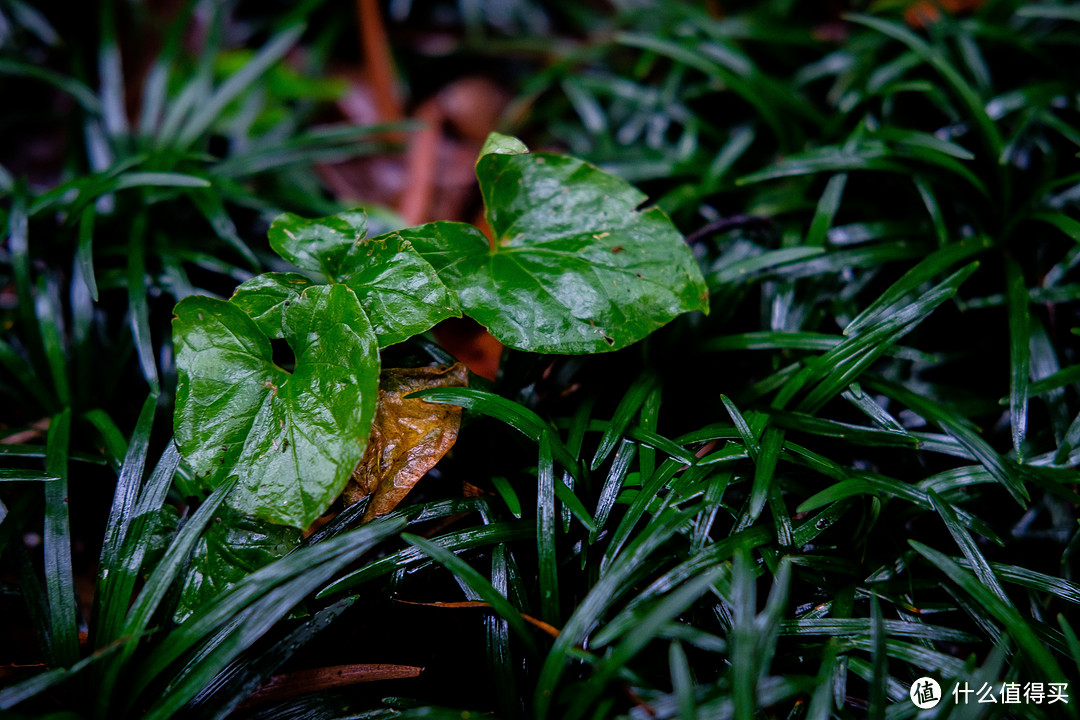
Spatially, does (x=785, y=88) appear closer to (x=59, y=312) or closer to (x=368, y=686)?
(x=368, y=686)

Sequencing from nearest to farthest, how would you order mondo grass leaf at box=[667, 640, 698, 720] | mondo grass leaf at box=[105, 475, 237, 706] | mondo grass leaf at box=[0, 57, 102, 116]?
mondo grass leaf at box=[667, 640, 698, 720] → mondo grass leaf at box=[105, 475, 237, 706] → mondo grass leaf at box=[0, 57, 102, 116]

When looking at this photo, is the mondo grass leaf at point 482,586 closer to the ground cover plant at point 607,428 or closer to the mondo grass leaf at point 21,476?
the ground cover plant at point 607,428

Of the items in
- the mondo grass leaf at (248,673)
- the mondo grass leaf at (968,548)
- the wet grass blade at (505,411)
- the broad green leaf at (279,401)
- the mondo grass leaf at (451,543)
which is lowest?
the mondo grass leaf at (968,548)

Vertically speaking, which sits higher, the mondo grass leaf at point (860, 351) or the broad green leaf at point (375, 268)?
the broad green leaf at point (375, 268)

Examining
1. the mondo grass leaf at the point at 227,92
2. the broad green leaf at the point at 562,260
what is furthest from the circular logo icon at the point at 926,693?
the mondo grass leaf at the point at 227,92

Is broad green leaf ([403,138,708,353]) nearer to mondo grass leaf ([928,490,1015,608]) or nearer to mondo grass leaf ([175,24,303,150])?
mondo grass leaf ([928,490,1015,608])

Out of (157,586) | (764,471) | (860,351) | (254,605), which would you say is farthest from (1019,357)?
(157,586)

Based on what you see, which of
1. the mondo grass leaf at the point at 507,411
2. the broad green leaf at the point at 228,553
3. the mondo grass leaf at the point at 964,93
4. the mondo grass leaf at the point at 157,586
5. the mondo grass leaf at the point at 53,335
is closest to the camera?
the mondo grass leaf at the point at 157,586

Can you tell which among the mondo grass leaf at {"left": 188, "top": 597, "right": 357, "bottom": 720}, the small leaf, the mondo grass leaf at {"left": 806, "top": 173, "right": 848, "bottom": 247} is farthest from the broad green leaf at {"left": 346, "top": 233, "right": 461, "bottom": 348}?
the mondo grass leaf at {"left": 806, "top": 173, "right": 848, "bottom": 247}
